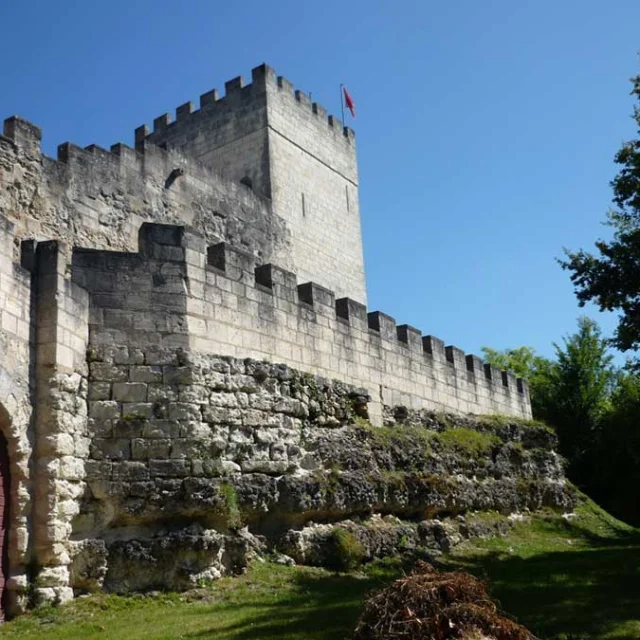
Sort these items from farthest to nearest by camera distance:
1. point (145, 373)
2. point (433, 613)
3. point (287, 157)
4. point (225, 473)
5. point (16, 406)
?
point (287, 157) < point (225, 473) < point (145, 373) < point (16, 406) < point (433, 613)

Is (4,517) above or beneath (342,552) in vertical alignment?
above

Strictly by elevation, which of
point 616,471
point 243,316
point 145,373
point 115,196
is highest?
point 115,196

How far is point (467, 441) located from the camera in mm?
16609

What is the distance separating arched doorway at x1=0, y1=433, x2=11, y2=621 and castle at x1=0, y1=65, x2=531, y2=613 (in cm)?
2

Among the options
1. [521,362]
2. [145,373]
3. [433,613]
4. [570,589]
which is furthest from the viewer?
[521,362]

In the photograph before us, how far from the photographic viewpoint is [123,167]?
598 inches

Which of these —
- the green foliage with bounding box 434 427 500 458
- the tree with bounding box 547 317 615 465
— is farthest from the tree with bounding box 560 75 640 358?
the tree with bounding box 547 317 615 465

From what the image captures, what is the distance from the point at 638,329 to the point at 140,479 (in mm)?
9337

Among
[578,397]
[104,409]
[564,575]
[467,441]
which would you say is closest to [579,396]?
[578,397]

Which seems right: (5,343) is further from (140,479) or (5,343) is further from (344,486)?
(344,486)

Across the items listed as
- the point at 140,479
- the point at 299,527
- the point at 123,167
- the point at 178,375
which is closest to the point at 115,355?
the point at 178,375

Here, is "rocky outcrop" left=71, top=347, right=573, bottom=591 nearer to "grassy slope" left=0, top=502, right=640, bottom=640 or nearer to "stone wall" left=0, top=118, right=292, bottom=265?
"grassy slope" left=0, top=502, right=640, bottom=640

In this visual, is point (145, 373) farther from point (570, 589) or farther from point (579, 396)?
point (579, 396)

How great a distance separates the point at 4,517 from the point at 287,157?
15.4 metres
